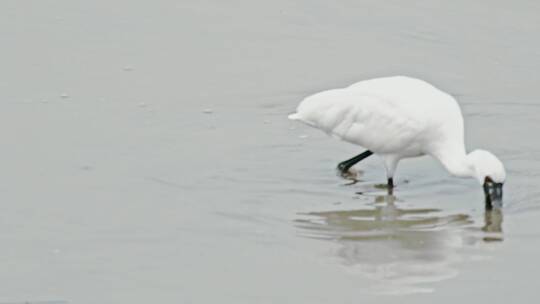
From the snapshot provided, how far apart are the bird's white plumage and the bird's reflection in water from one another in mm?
458

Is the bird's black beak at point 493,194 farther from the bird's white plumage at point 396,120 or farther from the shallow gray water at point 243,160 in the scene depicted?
the bird's white plumage at point 396,120

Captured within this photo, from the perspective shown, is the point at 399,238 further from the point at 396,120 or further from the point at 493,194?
the point at 396,120

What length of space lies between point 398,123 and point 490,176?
91 cm

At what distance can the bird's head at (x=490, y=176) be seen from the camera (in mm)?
10516

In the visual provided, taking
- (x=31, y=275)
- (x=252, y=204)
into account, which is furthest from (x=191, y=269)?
(x=252, y=204)

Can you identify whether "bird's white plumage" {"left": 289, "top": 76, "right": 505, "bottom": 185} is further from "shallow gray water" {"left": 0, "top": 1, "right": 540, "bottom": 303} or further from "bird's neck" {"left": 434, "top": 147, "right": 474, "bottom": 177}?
"shallow gray water" {"left": 0, "top": 1, "right": 540, "bottom": 303}

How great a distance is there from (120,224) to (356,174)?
2.72 meters

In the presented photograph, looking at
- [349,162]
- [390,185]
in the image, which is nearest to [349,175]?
[349,162]

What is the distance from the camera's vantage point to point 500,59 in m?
14.9

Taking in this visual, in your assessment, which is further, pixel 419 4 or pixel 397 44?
pixel 419 4

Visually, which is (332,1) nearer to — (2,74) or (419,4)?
(419,4)

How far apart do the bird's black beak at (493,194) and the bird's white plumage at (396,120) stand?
0.24 meters

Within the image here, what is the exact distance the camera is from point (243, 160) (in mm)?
11547

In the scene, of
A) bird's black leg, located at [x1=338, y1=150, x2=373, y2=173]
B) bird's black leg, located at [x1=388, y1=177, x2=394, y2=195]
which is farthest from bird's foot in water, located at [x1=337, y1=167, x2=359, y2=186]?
bird's black leg, located at [x1=388, y1=177, x2=394, y2=195]
